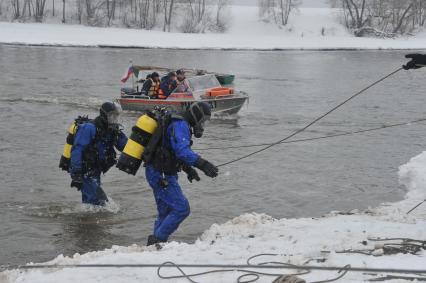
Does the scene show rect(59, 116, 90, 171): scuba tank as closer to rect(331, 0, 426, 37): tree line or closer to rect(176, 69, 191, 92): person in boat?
rect(176, 69, 191, 92): person in boat

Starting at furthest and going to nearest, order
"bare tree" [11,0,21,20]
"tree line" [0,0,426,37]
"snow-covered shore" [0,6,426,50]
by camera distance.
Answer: "tree line" [0,0,426,37] < "bare tree" [11,0,21,20] < "snow-covered shore" [0,6,426,50]

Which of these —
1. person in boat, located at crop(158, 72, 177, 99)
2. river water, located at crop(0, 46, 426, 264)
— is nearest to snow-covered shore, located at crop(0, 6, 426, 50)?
river water, located at crop(0, 46, 426, 264)

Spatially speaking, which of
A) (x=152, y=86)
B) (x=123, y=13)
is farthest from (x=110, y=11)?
(x=152, y=86)

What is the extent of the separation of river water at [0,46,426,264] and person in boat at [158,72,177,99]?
53.1 inches

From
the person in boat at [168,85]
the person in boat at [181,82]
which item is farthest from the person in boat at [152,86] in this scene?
the person in boat at [181,82]

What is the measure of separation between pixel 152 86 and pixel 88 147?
10240 mm

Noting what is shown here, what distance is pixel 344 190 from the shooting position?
37.2 feet

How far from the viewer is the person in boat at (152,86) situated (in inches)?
724

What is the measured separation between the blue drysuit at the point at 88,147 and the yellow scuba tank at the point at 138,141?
1.52 metres

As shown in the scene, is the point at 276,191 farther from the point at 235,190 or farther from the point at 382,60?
the point at 382,60

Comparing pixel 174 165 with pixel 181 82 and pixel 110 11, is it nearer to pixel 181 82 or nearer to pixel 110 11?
pixel 181 82

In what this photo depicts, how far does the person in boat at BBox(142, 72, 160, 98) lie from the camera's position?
1839cm

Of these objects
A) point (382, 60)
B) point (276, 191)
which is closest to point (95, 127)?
point (276, 191)

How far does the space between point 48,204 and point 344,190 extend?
5.35 metres
